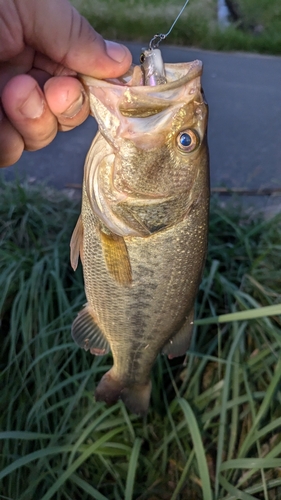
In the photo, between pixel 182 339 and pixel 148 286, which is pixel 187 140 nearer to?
pixel 148 286

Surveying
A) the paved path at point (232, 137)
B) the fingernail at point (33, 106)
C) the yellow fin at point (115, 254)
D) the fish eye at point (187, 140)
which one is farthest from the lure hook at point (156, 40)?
the paved path at point (232, 137)

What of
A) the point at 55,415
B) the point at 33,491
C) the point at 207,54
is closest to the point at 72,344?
the point at 55,415

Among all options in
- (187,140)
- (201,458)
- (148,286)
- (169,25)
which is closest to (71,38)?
(187,140)

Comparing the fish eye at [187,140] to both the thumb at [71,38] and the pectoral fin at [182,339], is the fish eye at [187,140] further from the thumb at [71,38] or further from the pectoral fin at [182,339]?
the pectoral fin at [182,339]

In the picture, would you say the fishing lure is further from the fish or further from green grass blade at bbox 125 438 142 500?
green grass blade at bbox 125 438 142 500

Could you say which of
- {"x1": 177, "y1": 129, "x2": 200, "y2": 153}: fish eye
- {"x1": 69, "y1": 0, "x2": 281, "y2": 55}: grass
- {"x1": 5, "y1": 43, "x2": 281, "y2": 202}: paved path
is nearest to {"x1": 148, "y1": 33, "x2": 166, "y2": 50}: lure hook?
{"x1": 177, "y1": 129, "x2": 200, "y2": 153}: fish eye
